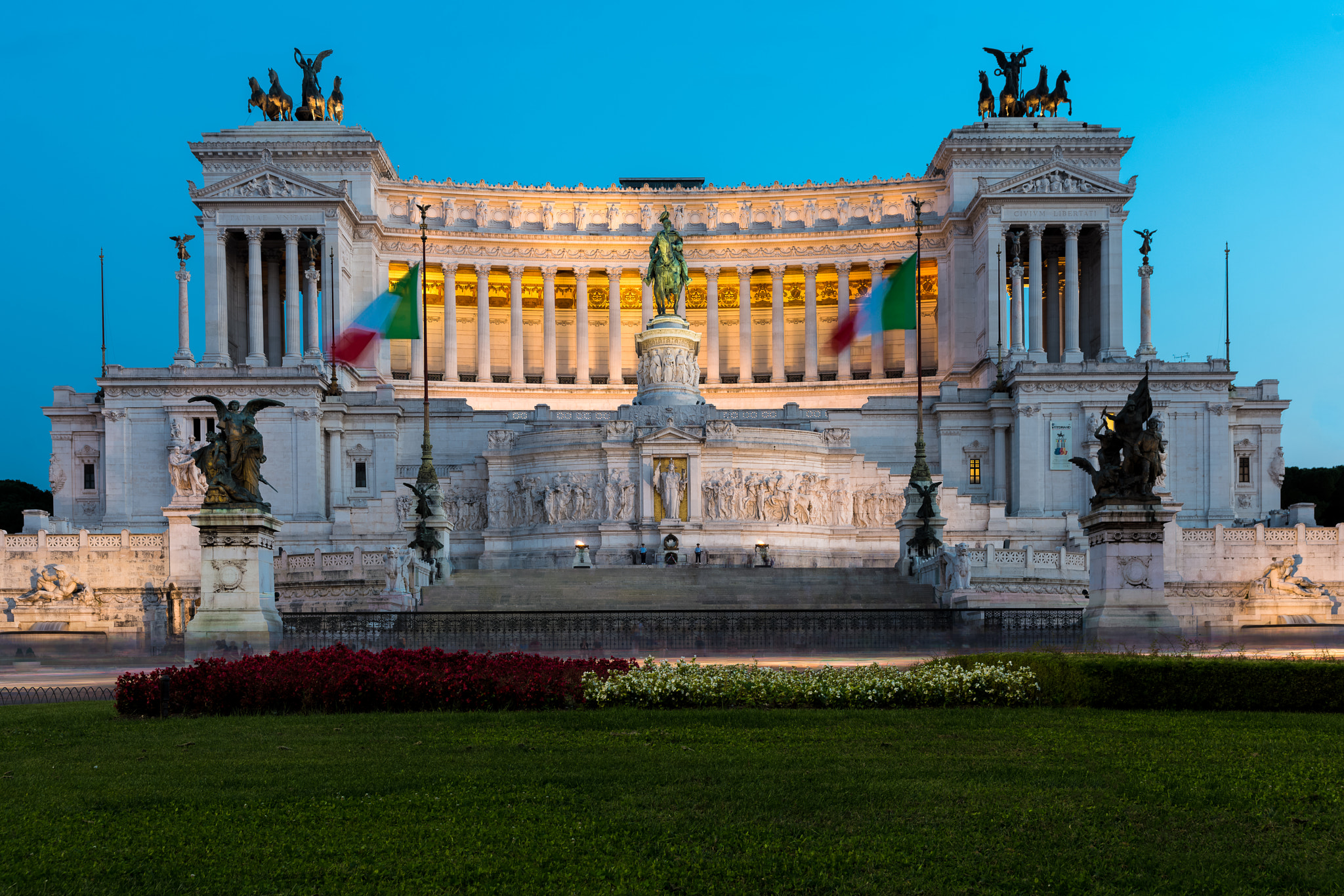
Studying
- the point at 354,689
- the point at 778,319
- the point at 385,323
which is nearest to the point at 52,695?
the point at 354,689

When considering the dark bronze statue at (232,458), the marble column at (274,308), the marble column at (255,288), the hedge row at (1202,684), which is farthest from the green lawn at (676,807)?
the marble column at (274,308)

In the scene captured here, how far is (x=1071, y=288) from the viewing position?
267 feet

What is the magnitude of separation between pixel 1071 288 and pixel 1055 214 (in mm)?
5000

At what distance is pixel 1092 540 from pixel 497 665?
680 inches

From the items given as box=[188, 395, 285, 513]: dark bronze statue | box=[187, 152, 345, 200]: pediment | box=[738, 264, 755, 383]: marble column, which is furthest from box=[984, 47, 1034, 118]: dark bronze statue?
box=[188, 395, 285, 513]: dark bronze statue

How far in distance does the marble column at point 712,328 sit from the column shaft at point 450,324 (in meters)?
17.9

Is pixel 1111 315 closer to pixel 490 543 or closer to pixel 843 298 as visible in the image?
pixel 843 298

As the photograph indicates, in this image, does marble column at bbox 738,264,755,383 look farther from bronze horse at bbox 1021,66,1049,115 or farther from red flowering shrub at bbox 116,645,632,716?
red flowering shrub at bbox 116,645,632,716

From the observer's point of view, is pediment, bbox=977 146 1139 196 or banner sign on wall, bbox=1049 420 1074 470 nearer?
banner sign on wall, bbox=1049 420 1074 470

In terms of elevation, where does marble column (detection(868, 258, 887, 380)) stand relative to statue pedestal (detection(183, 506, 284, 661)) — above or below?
above

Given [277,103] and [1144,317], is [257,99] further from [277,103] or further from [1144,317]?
[1144,317]

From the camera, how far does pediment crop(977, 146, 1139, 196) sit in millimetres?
81062

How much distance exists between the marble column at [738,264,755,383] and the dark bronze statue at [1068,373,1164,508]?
58323 millimetres

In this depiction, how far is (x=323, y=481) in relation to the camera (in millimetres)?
67938
